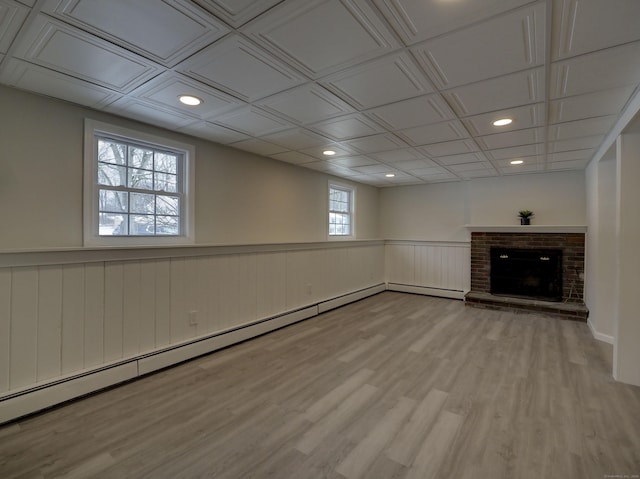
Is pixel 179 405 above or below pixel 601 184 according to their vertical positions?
below

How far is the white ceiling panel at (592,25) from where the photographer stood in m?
1.43

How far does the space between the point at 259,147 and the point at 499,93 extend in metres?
2.54

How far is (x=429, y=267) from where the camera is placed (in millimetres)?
6484

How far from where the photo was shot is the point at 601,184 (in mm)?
3773

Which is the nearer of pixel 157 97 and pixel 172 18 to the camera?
pixel 172 18

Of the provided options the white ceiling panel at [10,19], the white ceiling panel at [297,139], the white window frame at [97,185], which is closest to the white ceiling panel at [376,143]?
the white ceiling panel at [297,139]

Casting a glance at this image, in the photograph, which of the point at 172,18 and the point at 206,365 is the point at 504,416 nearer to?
the point at 206,365

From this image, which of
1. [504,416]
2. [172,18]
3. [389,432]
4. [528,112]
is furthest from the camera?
[528,112]

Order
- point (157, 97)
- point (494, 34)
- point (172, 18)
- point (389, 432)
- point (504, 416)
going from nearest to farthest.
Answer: point (172, 18) → point (494, 34) → point (389, 432) → point (504, 416) → point (157, 97)

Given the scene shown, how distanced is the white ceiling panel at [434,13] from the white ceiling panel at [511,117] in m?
1.37

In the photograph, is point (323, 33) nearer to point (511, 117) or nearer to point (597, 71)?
point (597, 71)

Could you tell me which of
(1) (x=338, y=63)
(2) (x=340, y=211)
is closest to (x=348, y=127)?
(1) (x=338, y=63)

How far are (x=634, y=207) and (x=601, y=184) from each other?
1307 millimetres

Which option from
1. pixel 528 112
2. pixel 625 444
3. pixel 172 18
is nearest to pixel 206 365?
→ pixel 172 18
